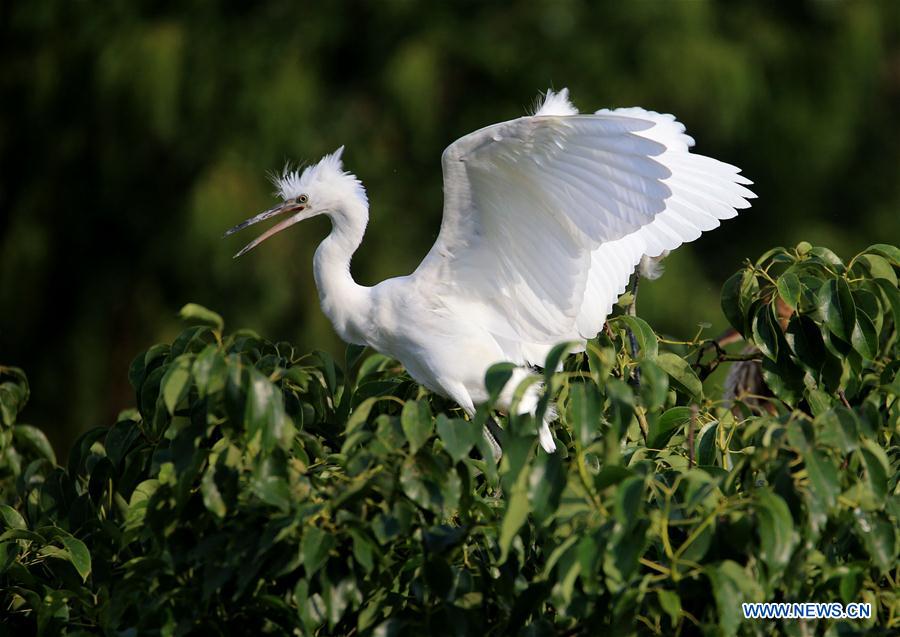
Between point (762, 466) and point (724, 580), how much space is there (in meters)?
0.20

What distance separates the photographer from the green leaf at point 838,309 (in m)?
2.08

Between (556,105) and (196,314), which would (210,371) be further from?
(556,105)

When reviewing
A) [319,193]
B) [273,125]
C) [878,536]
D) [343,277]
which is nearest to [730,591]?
[878,536]

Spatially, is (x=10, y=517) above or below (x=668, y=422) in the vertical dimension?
below

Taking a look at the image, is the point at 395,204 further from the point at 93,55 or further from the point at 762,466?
the point at 762,466

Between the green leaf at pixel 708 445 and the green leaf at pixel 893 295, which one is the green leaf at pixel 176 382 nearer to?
the green leaf at pixel 708 445

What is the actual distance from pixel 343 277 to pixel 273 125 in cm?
450

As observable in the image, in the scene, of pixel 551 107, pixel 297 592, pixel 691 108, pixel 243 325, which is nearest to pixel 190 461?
Answer: pixel 297 592

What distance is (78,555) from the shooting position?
2049mm

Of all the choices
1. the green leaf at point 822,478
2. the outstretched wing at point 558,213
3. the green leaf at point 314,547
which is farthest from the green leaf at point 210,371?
the outstretched wing at point 558,213

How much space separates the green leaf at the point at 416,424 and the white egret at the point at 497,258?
796mm

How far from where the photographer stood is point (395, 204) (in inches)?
304

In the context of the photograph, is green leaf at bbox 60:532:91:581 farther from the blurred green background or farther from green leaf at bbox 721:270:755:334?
the blurred green background

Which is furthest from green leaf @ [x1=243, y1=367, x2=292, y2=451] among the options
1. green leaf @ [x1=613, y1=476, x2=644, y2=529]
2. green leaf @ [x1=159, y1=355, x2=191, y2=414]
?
green leaf @ [x1=613, y1=476, x2=644, y2=529]
